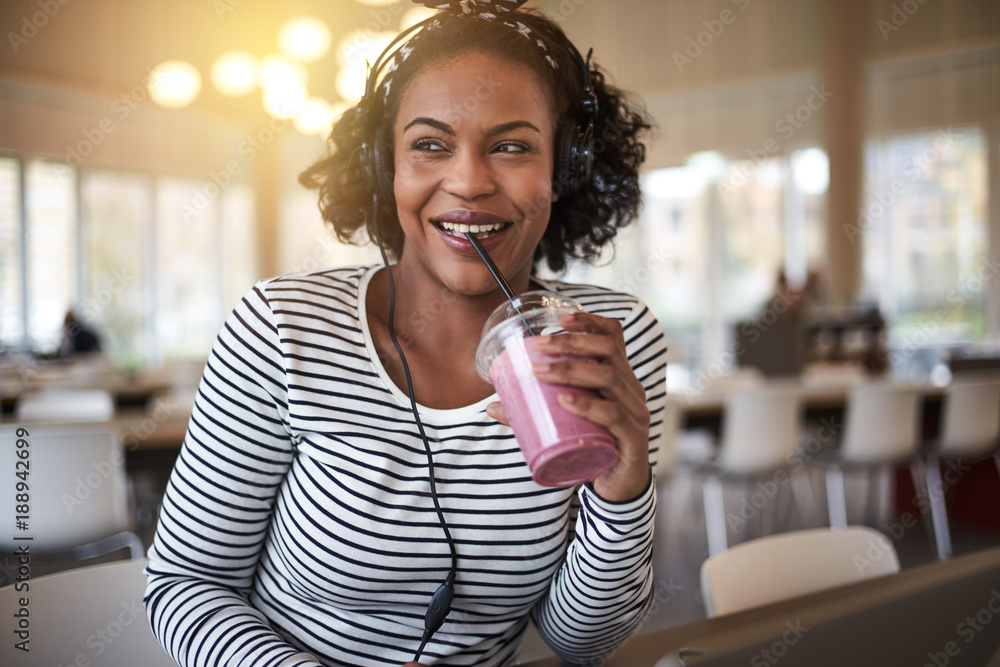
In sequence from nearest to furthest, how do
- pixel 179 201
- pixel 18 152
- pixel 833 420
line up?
pixel 833 420 < pixel 18 152 < pixel 179 201

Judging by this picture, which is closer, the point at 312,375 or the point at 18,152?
the point at 312,375

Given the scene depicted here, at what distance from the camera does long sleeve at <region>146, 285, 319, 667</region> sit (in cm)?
92

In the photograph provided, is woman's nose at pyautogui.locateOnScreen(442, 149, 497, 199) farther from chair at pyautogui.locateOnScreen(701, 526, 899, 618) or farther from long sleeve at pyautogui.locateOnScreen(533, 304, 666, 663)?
chair at pyautogui.locateOnScreen(701, 526, 899, 618)

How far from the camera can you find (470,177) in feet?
2.94

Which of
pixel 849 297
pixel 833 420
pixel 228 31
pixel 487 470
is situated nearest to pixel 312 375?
pixel 487 470

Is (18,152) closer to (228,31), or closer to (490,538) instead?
(228,31)

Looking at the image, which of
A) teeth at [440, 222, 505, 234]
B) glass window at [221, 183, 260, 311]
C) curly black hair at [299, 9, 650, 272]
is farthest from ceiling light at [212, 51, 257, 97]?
glass window at [221, 183, 260, 311]

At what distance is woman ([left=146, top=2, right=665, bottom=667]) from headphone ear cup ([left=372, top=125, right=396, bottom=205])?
2 cm

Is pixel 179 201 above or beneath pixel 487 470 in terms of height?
above

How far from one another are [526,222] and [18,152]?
28.0ft

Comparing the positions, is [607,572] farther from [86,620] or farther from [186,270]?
[186,270]

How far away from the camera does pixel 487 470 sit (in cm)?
97

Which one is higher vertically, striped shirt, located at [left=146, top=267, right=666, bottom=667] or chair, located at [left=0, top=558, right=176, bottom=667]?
striped shirt, located at [left=146, top=267, right=666, bottom=667]

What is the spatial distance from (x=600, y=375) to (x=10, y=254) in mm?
8718
